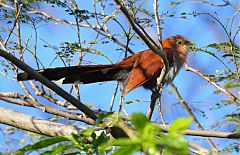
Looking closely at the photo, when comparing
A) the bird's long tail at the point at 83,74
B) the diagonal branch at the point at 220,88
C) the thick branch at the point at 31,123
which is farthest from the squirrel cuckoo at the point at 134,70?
the thick branch at the point at 31,123

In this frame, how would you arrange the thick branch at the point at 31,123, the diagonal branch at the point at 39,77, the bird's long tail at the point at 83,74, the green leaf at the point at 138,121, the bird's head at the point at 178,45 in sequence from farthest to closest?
1. the bird's head at the point at 178,45
2. the bird's long tail at the point at 83,74
3. the thick branch at the point at 31,123
4. the diagonal branch at the point at 39,77
5. the green leaf at the point at 138,121

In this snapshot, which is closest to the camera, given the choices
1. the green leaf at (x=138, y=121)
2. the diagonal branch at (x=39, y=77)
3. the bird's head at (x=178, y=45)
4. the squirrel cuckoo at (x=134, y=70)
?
the green leaf at (x=138, y=121)

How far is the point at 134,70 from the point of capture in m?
3.80

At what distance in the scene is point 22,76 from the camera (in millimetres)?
2484

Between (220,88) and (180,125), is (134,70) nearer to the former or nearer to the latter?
(220,88)

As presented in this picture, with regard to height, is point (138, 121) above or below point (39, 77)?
below

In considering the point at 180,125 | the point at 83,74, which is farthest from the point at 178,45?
the point at 180,125

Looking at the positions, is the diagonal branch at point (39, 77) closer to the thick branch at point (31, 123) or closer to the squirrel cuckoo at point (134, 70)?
the thick branch at point (31, 123)

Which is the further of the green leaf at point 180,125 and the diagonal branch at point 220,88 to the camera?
the diagonal branch at point 220,88

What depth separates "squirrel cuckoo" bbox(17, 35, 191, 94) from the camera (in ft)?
10.2

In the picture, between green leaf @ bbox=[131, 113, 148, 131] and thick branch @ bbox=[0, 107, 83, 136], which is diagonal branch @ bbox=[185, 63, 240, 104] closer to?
thick branch @ bbox=[0, 107, 83, 136]

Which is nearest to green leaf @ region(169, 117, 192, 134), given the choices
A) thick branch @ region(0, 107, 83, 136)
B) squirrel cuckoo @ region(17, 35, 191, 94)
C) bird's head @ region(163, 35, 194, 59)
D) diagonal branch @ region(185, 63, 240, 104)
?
thick branch @ region(0, 107, 83, 136)

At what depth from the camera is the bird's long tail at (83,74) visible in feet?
8.98

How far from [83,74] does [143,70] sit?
81cm
